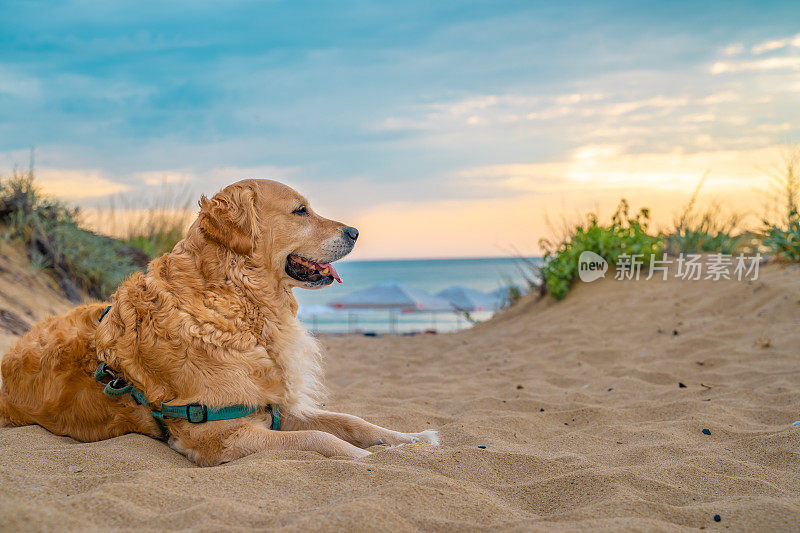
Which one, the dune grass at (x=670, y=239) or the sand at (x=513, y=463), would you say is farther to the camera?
the dune grass at (x=670, y=239)

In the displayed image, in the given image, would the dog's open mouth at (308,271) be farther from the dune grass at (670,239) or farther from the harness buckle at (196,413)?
the dune grass at (670,239)

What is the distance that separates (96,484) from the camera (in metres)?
2.69

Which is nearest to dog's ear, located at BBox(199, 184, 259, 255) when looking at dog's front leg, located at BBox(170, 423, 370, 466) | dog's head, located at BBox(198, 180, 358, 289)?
dog's head, located at BBox(198, 180, 358, 289)

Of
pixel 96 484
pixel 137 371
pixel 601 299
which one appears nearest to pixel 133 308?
pixel 137 371

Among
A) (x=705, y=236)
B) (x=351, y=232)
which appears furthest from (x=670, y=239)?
(x=351, y=232)

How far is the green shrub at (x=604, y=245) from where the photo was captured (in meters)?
10.6

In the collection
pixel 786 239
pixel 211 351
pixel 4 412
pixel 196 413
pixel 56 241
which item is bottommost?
pixel 4 412

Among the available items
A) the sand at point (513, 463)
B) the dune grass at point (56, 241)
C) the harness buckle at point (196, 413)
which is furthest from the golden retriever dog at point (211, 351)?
the dune grass at point (56, 241)

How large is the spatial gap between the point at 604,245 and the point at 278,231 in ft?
27.0

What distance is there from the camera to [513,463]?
10.3 feet

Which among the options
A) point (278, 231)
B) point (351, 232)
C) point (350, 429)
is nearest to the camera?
point (350, 429)

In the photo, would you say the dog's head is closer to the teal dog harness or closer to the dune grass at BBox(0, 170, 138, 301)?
the teal dog harness

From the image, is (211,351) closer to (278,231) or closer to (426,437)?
(278,231)

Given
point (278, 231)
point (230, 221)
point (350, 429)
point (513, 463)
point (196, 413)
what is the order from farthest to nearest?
1. point (278, 231)
2. point (350, 429)
3. point (230, 221)
4. point (196, 413)
5. point (513, 463)
